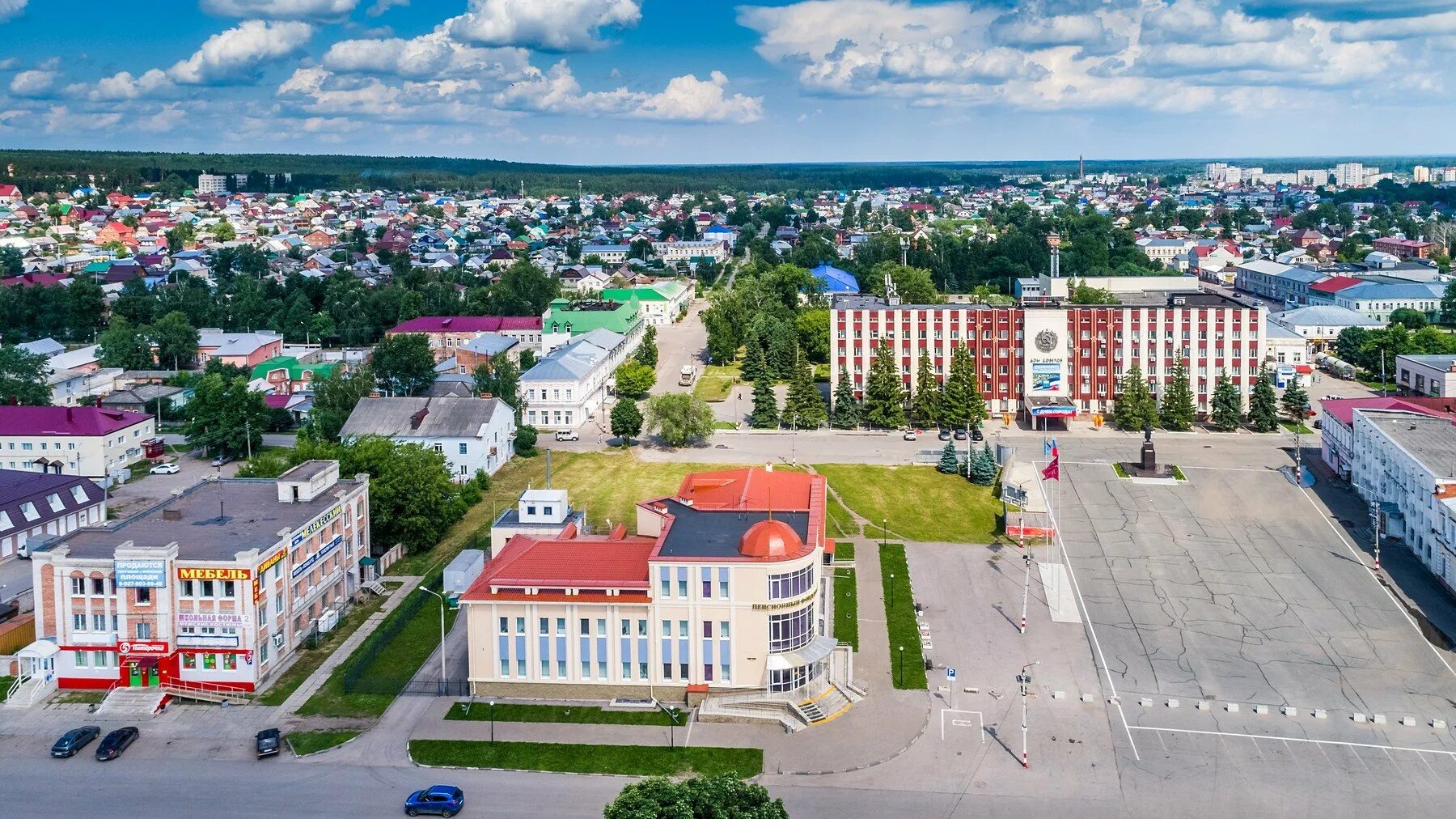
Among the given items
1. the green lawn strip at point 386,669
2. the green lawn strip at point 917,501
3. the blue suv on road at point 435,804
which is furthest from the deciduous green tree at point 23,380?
the blue suv on road at point 435,804

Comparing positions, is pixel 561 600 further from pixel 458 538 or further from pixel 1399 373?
pixel 1399 373

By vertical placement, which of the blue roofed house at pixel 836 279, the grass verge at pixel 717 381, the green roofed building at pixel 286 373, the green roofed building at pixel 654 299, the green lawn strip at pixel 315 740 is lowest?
the green lawn strip at pixel 315 740

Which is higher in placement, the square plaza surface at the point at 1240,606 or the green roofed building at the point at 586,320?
the green roofed building at the point at 586,320

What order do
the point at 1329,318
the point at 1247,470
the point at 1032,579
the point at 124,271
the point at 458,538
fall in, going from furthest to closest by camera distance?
the point at 124,271
the point at 1329,318
the point at 1247,470
the point at 458,538
the point at 1032,579

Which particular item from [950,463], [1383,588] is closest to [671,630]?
[1383,588]

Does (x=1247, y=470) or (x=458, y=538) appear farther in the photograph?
(x=1247, y=470)

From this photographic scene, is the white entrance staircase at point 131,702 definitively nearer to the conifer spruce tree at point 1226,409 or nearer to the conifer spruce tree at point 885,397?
the conifer spruce tree at point 885,397

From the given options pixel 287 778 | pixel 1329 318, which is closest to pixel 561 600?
pixel 287 778
